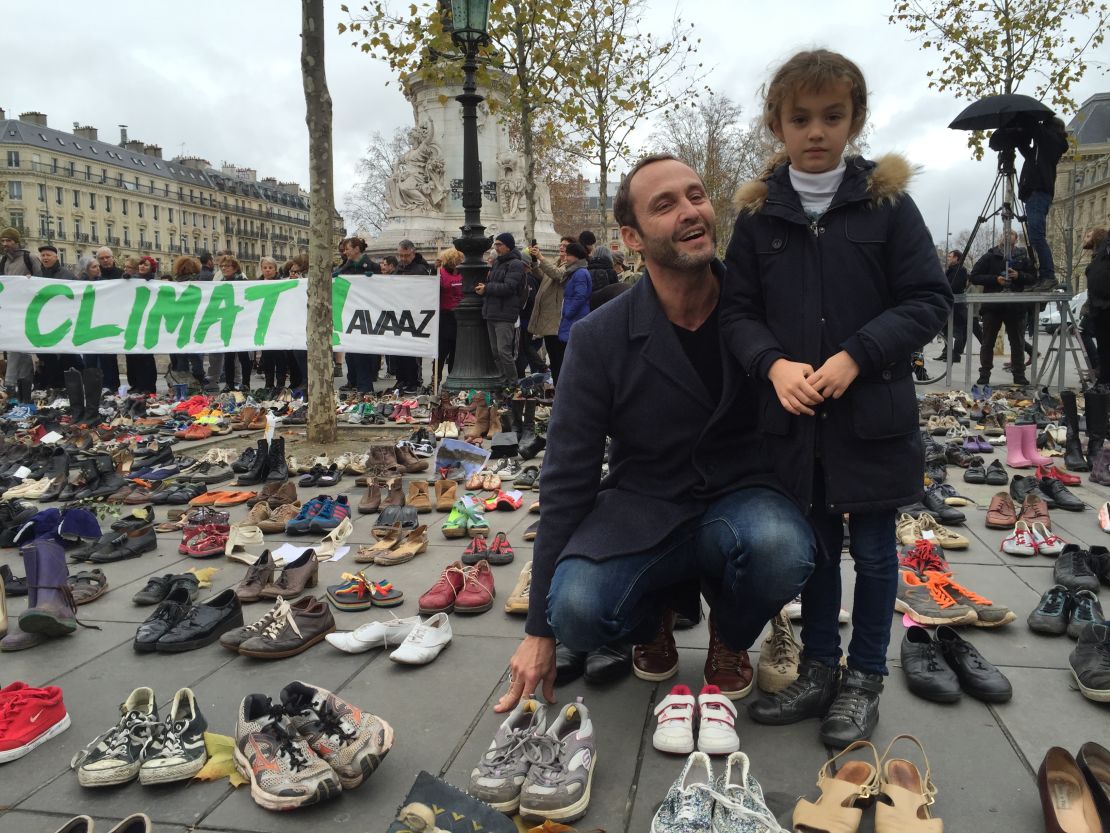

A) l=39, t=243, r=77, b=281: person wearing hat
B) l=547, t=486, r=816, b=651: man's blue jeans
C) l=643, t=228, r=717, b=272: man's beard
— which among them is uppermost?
l=39, t=243, r=77, b=281: person wearing hat

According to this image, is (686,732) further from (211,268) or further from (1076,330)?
(211,268)

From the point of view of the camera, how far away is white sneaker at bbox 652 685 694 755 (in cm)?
245

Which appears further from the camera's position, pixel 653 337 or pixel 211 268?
pixel 211 268

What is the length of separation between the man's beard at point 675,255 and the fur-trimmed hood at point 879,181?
0.55 ft

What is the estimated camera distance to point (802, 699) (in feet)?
8.61

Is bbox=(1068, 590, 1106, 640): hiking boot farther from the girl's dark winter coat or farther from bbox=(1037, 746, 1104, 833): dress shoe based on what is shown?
the girl's dark winter coat

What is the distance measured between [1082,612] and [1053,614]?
4.1 inches

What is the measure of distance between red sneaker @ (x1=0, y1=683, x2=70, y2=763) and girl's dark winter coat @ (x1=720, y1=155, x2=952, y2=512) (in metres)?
2.61

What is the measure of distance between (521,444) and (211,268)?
7.92m

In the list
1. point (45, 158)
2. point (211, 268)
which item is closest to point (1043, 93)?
point (211, 268)

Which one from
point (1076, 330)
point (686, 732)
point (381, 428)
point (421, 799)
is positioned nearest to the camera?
point (421, 799)

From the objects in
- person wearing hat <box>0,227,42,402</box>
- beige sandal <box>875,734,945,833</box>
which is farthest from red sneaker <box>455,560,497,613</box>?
person wearing hat <box>0,227,42,402</box>

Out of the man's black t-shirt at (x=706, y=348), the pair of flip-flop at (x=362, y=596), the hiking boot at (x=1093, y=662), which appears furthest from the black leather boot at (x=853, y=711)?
the pair of flip-flop at (x=362, y=596)

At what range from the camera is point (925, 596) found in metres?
3.51
